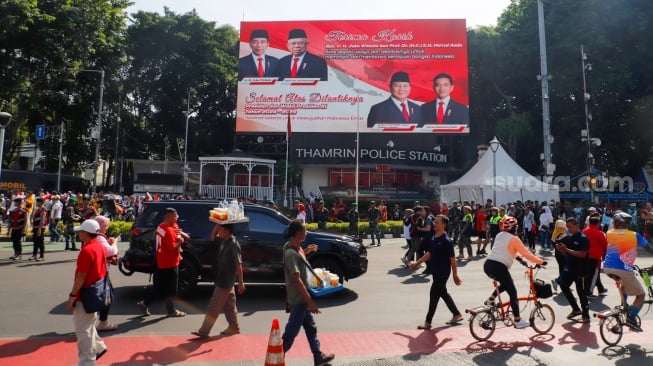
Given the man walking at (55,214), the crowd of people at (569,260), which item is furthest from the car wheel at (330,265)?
the man walking at (55,214)

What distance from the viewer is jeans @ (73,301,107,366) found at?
5.01 m

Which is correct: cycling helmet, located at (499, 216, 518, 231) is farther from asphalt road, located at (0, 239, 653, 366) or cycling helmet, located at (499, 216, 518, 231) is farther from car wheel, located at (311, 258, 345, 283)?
car wheel, located at (311, 258, 345, 283)

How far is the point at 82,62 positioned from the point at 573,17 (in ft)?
112

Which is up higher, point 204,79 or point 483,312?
point 204,79

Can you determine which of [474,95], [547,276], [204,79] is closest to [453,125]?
[474,95]

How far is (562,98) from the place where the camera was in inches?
1420

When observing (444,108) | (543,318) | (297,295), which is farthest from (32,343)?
(444,108)

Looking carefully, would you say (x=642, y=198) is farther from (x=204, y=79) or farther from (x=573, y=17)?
(x=204, y=79)

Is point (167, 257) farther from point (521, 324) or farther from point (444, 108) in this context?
point (444, 108)

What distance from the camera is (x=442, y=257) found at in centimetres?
709

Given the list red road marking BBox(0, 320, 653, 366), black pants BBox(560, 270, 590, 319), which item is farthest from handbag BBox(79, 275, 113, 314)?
black pants BBox(560, 270, 590, 319)

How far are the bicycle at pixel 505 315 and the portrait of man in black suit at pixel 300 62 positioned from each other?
30948 mm

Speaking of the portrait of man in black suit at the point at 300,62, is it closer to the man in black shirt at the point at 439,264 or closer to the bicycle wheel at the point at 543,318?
the man in black shirt at the point at 439,264

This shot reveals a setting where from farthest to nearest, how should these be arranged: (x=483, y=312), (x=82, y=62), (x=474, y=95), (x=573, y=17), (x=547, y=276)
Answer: (x=474, y=95)
(x=573, y=17)
(x=82, y=62)
(x=547, y=276)
(x=483, y=312)
